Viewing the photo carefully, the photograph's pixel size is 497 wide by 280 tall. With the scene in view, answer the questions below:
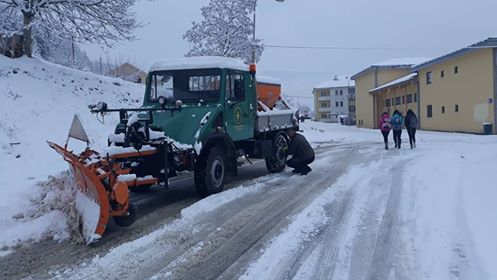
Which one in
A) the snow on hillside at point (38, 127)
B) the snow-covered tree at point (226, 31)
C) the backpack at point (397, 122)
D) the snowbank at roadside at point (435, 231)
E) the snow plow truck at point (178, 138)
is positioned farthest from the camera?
the snow-covered tree at point (226, 31)

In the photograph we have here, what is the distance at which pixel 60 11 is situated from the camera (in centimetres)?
A: 1723

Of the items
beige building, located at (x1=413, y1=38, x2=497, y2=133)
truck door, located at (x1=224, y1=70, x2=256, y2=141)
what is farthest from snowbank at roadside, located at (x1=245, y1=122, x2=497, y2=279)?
beige building, located at (x1=413, y1=38, x2=497, y2=133)

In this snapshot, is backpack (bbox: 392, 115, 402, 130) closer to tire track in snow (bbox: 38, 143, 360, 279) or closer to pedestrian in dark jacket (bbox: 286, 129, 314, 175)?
pedestrian in dark jacket (bbox: 286, 129, 314, 175)

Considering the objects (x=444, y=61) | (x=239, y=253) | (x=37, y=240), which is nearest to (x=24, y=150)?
(x=37, y=240)

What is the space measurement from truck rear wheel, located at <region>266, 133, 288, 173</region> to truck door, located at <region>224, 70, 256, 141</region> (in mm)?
1491

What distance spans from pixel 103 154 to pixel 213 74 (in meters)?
3.05

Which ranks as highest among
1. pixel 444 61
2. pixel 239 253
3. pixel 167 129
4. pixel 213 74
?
pixel 444 61

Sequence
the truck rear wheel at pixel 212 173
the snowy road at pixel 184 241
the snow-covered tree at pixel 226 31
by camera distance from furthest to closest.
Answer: the snow-covered tree at pixel 226 31, the truck rear wheel at pixel 212 173, the snowy road at pixel 184 241

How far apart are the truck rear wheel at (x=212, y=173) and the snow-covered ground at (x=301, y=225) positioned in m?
0.27

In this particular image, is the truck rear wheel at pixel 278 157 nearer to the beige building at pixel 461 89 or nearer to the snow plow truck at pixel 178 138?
the snow plow truck at pixel 178 138

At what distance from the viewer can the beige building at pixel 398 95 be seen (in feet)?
120

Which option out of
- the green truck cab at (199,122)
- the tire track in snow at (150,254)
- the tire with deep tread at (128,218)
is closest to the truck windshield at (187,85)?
the green truck cab at (199,122)

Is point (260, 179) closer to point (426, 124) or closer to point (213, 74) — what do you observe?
point (213, 74)

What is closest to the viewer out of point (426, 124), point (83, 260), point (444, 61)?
point (83, 260)
